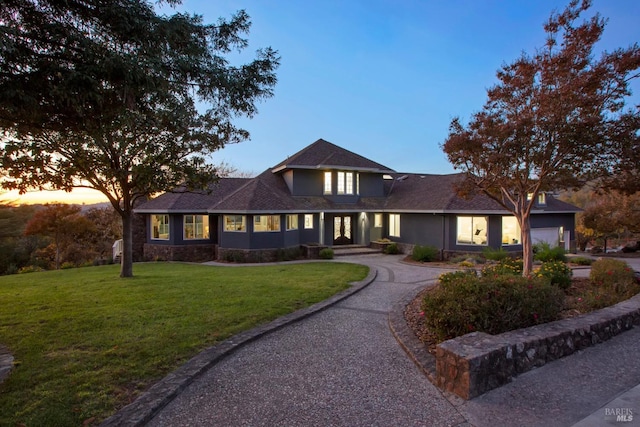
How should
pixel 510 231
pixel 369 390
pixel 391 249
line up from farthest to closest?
pixel 391 249, pixel 510 231, pixel 369 390

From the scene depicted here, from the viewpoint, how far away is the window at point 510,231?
1709 centimetres

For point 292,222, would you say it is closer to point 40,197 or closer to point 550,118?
point 550,118

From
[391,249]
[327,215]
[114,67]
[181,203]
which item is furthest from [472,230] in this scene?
[114,67]

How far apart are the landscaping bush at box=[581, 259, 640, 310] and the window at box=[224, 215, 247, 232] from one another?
14.4 metres

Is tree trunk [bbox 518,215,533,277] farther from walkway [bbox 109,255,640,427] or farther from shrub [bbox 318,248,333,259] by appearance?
shrub [bbox 318,248,333,259]

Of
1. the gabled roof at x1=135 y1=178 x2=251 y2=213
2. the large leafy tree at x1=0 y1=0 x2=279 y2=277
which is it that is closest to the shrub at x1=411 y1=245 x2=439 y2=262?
the gabled roof at x1=135 y1=178 x2=251 y2=213

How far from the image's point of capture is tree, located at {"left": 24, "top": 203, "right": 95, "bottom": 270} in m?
18.5

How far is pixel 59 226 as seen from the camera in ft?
62.7

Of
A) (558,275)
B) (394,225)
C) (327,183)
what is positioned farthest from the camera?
(394,225)

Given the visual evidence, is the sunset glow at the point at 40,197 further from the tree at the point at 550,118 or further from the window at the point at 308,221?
the tree at the point at 550,118

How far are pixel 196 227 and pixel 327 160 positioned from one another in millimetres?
9179

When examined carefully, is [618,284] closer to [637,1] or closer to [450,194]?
[637,1]

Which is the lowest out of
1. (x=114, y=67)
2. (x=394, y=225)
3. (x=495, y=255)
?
(x=495, y=255)

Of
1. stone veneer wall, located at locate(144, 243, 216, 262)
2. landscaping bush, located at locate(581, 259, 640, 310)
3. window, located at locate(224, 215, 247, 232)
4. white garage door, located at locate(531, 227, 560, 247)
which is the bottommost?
stone veneer wall, located at locate(144, 243, 216, 262)
